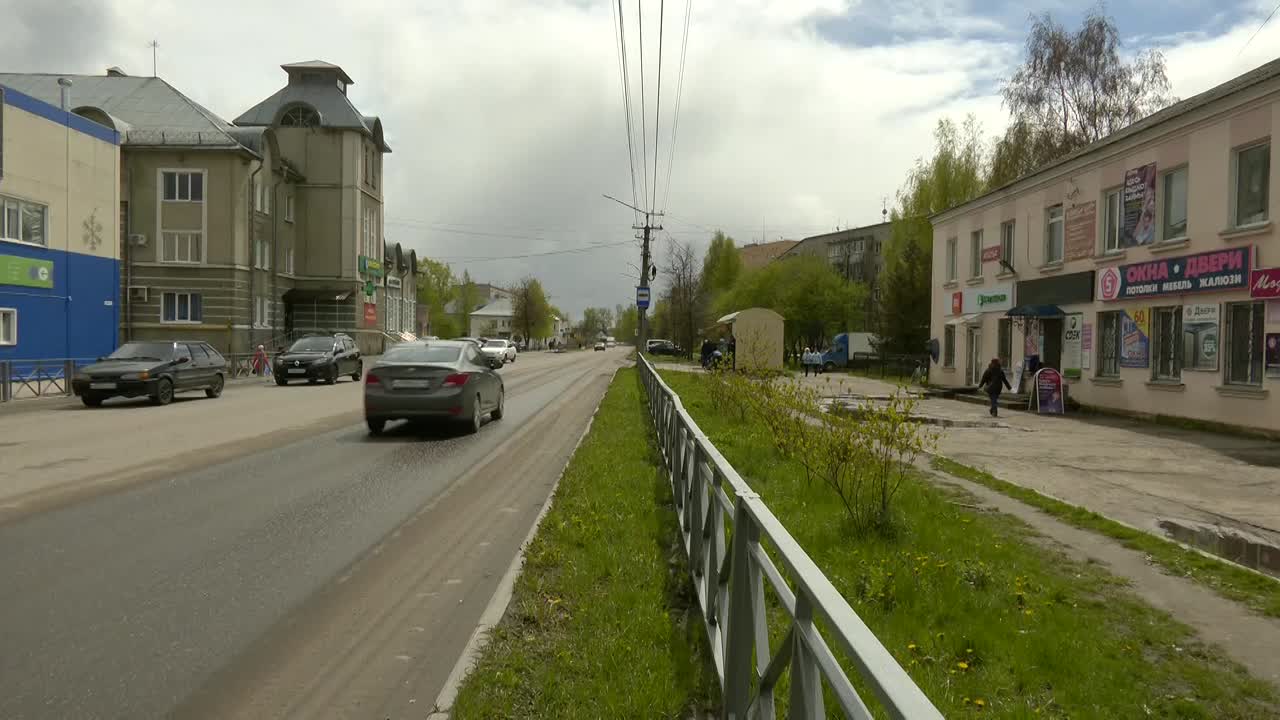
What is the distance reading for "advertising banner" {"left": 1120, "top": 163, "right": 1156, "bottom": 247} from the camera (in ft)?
65.0

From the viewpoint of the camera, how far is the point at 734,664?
3.40m

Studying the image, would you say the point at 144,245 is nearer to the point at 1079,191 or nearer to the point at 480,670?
the point at 1079,191

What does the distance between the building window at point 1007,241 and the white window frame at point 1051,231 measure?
221 cm

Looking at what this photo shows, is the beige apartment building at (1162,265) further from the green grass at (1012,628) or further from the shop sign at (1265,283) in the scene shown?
the green grass at (1012,628)

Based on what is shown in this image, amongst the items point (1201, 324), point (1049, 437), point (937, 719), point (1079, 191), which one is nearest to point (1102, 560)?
point (937, 719)

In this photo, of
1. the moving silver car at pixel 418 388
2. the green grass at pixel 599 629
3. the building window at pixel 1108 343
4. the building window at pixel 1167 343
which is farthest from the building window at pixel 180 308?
the green grass at pixel 599 629

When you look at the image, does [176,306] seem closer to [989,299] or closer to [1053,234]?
[989,299]

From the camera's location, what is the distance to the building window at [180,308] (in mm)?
45000

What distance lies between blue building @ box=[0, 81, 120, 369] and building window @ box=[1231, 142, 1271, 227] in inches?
1197

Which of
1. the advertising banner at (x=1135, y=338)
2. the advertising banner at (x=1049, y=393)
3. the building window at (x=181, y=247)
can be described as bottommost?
the advertising banner at (x=1049, y=393)

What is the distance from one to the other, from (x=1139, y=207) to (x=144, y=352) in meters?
22.5

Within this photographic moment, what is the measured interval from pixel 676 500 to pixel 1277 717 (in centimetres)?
436

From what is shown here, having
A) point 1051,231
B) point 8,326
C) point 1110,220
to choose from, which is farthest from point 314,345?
point 1110,220

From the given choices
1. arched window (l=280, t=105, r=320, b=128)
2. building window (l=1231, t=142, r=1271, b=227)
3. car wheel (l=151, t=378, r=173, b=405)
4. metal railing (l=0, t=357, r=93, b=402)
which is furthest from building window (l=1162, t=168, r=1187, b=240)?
arched window (l=280, t=105, r=320, b=128)
